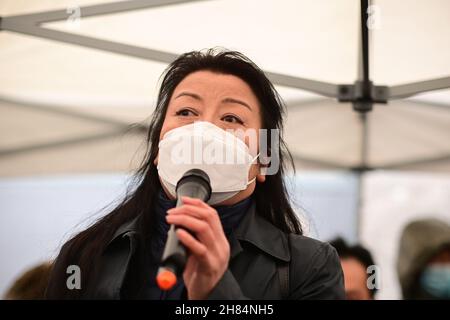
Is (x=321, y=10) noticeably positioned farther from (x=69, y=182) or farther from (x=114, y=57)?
(x=69, y=182)

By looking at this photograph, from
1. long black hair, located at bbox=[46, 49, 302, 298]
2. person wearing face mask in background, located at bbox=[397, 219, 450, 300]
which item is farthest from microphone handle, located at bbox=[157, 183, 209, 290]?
person wearing face mask in background, located at bbox=[397, 219, 450, 300]

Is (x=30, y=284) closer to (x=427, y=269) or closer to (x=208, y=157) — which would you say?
(x=208, y=157)

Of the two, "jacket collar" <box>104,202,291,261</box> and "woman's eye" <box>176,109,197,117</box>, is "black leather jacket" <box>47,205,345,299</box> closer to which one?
"jacket collar" <box>104,202,291,261</box>

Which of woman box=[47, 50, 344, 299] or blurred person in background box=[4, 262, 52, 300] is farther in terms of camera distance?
blurred person in background box=[4, 262, 52, 300]

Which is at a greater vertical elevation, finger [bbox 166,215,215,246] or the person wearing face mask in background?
the person wearing face mask in background

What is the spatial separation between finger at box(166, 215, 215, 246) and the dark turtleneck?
223 mm

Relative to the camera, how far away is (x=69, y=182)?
8.66ft

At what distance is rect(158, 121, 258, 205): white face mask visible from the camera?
127 centimetres

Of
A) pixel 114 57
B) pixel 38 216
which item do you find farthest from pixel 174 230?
pixel 114 57

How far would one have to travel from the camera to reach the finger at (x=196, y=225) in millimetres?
1008

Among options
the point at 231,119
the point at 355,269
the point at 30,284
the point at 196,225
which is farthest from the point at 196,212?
the point at 355,269

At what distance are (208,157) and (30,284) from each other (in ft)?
2.29

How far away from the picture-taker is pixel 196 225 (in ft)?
3.34
